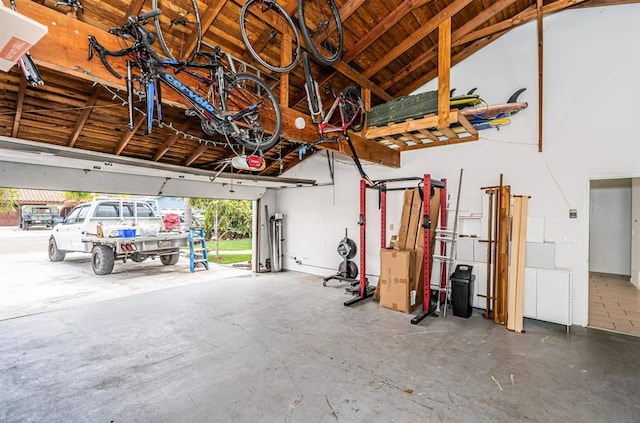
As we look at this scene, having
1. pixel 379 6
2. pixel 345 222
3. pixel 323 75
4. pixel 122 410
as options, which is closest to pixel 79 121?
pixel 323 75

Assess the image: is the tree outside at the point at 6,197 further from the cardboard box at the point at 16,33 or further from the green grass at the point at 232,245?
the cardboard box at the point at 16,33

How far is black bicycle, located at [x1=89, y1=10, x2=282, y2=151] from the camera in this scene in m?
2.52

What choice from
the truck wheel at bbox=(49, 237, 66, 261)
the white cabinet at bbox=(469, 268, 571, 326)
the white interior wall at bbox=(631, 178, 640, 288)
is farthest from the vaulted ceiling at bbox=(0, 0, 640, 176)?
the truck wheel at bbox=(49, 237, 66, 261)

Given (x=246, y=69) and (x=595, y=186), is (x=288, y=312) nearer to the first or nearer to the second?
(x=246, y=69)

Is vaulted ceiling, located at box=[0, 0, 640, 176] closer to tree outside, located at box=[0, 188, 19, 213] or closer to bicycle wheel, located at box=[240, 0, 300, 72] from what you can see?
bicycle wheel, located at box=[240, 0, 300, 72]

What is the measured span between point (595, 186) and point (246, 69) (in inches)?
339

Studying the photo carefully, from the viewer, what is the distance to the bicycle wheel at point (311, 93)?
3.81 meters

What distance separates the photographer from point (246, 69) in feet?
14.7

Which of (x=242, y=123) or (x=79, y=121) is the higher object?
(x=79, y=121)

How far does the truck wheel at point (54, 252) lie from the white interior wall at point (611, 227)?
15029 millimetres

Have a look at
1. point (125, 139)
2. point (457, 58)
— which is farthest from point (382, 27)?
point (125, 139)

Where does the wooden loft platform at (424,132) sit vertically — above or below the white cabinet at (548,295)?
above

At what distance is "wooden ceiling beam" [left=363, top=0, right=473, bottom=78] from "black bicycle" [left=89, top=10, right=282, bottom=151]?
2281 mm

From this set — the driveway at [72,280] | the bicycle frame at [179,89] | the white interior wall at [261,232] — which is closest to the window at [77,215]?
the driveway at [72,280]
